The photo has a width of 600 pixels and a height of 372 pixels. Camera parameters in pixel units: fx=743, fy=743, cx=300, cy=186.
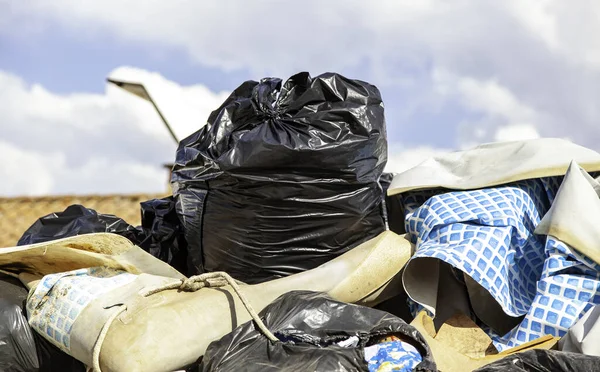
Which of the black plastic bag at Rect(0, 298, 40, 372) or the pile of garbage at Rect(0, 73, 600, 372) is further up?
the pile of garbage at Rect(0, 73, 600, 372)

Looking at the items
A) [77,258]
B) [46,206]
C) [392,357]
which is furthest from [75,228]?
[46,206]

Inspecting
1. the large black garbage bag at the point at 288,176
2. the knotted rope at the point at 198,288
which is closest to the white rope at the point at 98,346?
the knotted rope at the point at 198,288

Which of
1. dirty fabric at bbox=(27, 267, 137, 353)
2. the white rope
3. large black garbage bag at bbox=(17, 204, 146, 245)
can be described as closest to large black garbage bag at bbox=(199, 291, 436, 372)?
the white rope

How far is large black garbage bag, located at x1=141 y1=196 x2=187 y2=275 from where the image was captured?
9.74ft

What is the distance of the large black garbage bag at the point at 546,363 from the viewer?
183 centimetres

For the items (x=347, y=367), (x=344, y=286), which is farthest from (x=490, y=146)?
(x=347, y=367)

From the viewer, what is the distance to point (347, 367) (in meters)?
1.85

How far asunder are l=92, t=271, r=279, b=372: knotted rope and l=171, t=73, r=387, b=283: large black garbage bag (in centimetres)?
26

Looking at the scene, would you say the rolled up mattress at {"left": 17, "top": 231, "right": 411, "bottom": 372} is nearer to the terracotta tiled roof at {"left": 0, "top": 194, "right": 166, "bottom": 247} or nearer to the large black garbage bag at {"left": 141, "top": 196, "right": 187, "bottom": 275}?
the large black garbage bag at {"left": 141, "top": 196, "right": 187, "bottom": 275}

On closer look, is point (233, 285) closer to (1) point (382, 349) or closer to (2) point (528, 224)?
(1) point (382, 349)

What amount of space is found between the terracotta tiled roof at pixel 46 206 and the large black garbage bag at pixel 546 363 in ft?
23.7

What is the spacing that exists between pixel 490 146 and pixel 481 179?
0.33 m

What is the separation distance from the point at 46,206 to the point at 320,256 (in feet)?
23.2

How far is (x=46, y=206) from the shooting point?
352 inches
